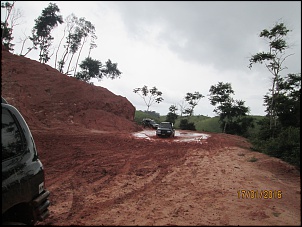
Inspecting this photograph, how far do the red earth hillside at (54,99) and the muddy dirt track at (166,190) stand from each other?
12.8m

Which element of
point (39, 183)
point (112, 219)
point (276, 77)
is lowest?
point (112, 219)

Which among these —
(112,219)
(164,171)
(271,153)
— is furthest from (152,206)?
(271,153)

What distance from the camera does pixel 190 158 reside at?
11312 mm

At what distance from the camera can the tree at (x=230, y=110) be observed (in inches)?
1495

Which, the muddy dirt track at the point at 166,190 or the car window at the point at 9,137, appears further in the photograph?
the muddy dirt track at the point at 166,190

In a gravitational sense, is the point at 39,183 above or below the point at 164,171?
above

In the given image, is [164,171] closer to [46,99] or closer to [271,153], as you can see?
[271,153]

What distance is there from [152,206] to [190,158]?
665 centimetres

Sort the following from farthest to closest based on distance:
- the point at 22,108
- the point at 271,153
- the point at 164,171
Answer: the point at 22,108, the point at 271,153, the point at 164,171

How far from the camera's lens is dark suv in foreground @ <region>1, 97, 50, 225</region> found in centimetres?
267

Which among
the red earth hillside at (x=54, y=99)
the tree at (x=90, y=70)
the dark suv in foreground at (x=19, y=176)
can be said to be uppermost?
the tree at (x=90, y=70)

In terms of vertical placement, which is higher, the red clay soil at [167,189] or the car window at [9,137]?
the car window at [9,137]
